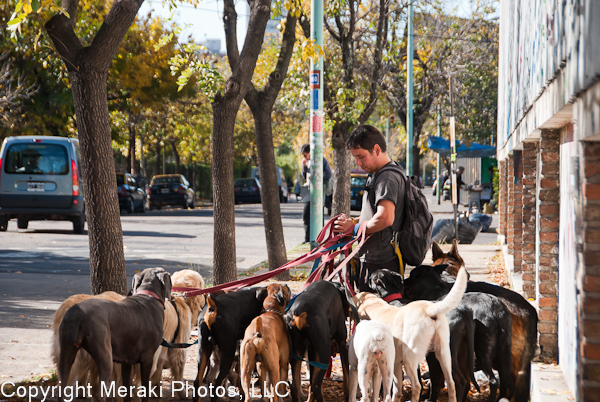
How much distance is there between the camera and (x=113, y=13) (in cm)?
640

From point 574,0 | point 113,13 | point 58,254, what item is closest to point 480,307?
point 574,0

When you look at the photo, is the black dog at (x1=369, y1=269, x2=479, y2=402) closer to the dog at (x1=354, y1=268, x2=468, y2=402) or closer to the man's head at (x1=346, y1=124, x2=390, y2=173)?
the dog at (x1=354, y1=268, x2=468, y2=402)

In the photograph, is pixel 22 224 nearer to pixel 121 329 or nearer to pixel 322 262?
pixel 322 262

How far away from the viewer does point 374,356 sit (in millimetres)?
4184

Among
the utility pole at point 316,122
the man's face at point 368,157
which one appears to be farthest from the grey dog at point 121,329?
the utility pole at point 316,122

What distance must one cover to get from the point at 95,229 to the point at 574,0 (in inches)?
184

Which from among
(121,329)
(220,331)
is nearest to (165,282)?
(220,331)

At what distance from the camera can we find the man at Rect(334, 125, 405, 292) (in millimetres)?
5012

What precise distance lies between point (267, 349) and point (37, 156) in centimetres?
1521

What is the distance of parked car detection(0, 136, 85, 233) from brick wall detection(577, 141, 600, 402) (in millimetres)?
15873

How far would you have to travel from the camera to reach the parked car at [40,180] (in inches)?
693

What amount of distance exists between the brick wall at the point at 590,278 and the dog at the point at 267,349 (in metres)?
1.86

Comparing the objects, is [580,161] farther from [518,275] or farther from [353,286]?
[518,275]

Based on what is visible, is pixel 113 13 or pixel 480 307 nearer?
pixel 480 307
